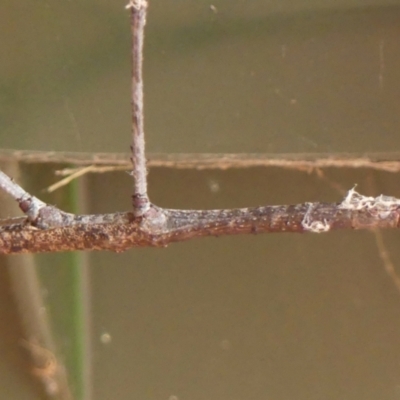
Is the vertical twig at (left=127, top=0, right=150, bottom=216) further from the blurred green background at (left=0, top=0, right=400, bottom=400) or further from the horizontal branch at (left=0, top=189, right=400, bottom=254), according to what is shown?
the blurred green background at (left=0, top=0, right=400, bottom=400)

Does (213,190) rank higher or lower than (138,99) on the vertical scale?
higher

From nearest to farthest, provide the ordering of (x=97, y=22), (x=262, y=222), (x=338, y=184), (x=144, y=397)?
(x=262, y=222)
(x=97, y=22)
(x=338, y=184)
(x=144, y=397)

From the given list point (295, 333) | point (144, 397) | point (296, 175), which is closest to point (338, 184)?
point (296, 175)

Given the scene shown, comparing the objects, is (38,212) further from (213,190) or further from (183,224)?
(213,190)

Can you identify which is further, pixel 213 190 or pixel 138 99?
pixel 213 190

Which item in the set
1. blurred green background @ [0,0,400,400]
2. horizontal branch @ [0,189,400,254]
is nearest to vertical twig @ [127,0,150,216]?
horizontal branch @ [0,189,400,254]

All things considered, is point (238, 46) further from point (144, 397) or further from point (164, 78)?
point (144, 397)

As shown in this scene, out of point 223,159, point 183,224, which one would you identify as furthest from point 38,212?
point 223,159

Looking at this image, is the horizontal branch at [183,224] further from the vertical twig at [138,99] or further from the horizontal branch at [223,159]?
the horizontal branch at [223,159]
